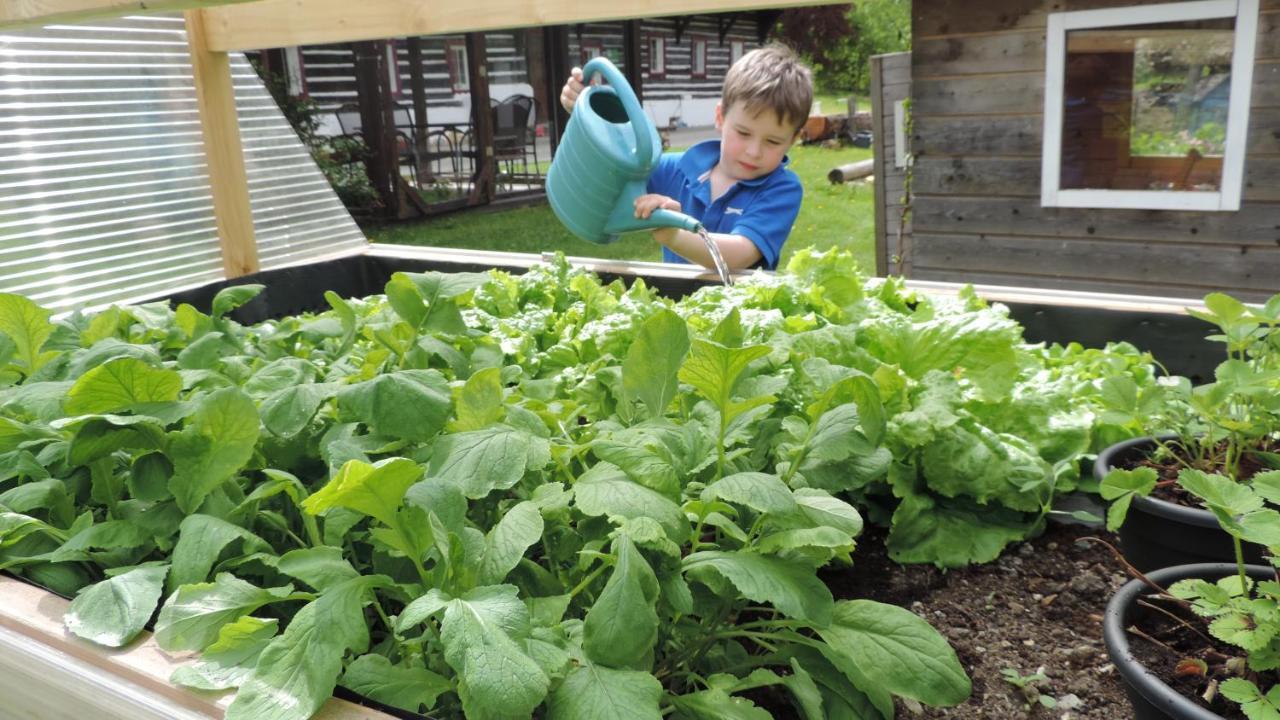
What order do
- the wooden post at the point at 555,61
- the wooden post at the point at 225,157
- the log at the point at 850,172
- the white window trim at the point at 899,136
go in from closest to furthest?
the wooden post at the point at 225,157 → the white window trim at the point at 899,136 → the log at the point at 850,172 → the wooden post at the point at 555,61

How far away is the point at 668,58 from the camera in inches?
602

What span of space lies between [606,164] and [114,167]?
1.08 m

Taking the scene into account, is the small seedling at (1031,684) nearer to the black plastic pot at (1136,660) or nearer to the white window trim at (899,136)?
the black plastic pot at (1136,660)

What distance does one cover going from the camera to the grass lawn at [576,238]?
818 centimetres

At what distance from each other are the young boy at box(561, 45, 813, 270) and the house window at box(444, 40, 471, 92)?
8.64 metres

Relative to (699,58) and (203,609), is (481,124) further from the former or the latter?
(203,609)

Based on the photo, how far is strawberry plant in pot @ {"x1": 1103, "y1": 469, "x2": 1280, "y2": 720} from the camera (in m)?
0.62

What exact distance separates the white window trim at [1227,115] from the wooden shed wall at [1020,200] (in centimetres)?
4

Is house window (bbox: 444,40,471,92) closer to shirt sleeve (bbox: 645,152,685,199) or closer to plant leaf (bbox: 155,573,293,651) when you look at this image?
shirt sleeve (bbox: 645,152,685,199)

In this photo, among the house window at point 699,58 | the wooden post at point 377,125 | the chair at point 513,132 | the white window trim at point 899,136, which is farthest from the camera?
the house window at point 699,58

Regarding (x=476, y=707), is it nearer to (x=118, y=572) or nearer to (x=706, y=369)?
(x=706, y=369)

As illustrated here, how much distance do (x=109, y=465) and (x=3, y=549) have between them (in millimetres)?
118

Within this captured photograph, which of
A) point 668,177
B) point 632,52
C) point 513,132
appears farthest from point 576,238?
point 668,177

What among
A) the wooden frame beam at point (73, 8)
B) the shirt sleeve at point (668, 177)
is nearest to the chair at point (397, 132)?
the shirt sleeve at point (668, 177)
